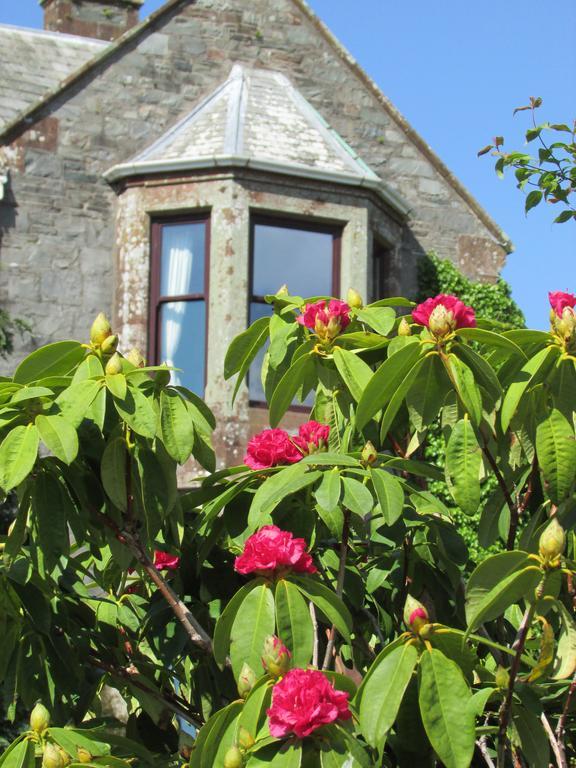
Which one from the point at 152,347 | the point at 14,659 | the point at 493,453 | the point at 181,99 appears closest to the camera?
the point at 493,453

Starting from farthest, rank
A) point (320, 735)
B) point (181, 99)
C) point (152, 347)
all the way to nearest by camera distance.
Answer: point (181, 99)
point (152, 347)
point (320, 735)

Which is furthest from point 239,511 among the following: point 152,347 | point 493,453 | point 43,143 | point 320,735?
point 43,143

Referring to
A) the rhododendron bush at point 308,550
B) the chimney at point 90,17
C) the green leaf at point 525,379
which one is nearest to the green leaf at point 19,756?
the rhododendron bush at point 308,550

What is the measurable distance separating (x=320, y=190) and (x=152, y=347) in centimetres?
202

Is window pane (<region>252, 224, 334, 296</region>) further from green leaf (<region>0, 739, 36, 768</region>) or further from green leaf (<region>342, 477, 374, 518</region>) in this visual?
green leaf (<region>0, 739, 36, 768</region>)

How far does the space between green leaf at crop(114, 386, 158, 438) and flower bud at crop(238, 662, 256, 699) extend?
64cm

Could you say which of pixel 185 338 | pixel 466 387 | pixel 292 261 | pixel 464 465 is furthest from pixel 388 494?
pixel 292 261

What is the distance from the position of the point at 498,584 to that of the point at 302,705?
1.62 feet

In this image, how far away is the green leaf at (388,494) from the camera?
118 inches

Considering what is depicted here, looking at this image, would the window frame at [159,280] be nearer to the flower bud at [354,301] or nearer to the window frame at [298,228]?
the window frame at [298,228]

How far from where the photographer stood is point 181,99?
1128 centimetres

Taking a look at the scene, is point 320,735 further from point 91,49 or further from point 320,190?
point 91,49

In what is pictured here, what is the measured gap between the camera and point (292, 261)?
1066cm

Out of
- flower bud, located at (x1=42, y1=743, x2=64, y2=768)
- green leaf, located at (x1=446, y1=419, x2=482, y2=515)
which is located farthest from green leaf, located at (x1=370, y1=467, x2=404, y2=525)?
flower bud, located at (x1=42, y1=743, x2=64, y2=768)
